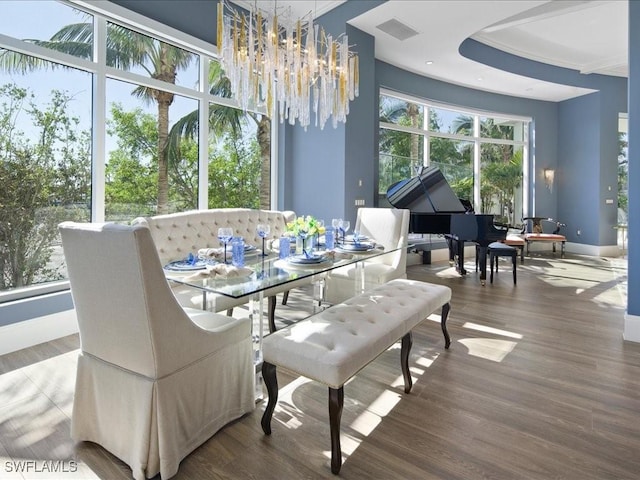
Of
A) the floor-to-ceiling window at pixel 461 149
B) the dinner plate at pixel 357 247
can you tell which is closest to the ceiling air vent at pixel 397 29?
the floor-to-ceiling window at pixel 461 149

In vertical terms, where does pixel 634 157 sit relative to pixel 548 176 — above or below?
below

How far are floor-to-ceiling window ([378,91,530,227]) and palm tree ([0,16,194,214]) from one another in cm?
384

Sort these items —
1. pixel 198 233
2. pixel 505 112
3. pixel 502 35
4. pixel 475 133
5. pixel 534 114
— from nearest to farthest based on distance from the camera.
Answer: pixel 198 233 < pixel 502 35 < pixel 475 133 < pixel 505 112 < pixel 534 114

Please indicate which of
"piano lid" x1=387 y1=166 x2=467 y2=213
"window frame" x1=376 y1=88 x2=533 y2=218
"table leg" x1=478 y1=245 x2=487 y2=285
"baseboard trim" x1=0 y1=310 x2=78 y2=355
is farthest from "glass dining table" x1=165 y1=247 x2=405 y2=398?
"window frame" x1=376 y1=88 x2=533 y2=218

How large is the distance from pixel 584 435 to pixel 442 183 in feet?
14.9

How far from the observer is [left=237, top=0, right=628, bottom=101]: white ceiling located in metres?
4.98

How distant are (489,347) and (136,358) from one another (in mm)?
2693

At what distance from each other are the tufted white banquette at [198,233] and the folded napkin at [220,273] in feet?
2.25

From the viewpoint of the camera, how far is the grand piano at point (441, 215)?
5.70 meters

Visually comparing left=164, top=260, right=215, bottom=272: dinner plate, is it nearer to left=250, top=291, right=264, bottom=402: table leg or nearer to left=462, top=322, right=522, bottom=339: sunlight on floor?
left=250, top=291, right=264, bottom=402: table leg

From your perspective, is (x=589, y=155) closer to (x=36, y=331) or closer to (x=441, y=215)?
(x=441, y=215)

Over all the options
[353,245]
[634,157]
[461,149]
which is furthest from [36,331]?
[461,149]

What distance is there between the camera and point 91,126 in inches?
147

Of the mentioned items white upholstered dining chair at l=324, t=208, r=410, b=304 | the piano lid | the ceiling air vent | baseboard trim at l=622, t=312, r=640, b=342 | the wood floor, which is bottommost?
the wood floor
